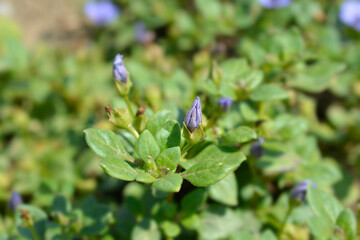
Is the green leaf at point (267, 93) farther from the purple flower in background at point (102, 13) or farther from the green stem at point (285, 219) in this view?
the purple flower in background at point (102, 13)

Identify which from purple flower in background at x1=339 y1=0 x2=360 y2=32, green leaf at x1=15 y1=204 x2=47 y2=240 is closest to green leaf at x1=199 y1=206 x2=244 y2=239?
green leaf at x1=15 y1=204 x2=47 y2=240

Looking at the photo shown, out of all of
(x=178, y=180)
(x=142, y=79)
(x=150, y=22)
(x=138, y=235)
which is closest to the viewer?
(x=178, y=180)

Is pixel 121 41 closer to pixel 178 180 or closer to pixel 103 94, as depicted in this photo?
pixel 103 94

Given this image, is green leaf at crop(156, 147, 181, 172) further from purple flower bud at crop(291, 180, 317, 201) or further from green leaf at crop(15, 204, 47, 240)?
green leaf at crop(15, 204, 47, 240)

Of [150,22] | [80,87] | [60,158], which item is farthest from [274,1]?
[60,158]

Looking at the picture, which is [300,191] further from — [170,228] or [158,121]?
[158,121]

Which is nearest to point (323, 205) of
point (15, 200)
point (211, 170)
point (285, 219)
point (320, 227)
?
point (320, 227)

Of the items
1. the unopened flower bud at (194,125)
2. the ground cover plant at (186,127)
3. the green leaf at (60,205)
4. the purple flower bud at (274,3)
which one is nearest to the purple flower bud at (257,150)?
the ground cover plant at (186,127)
